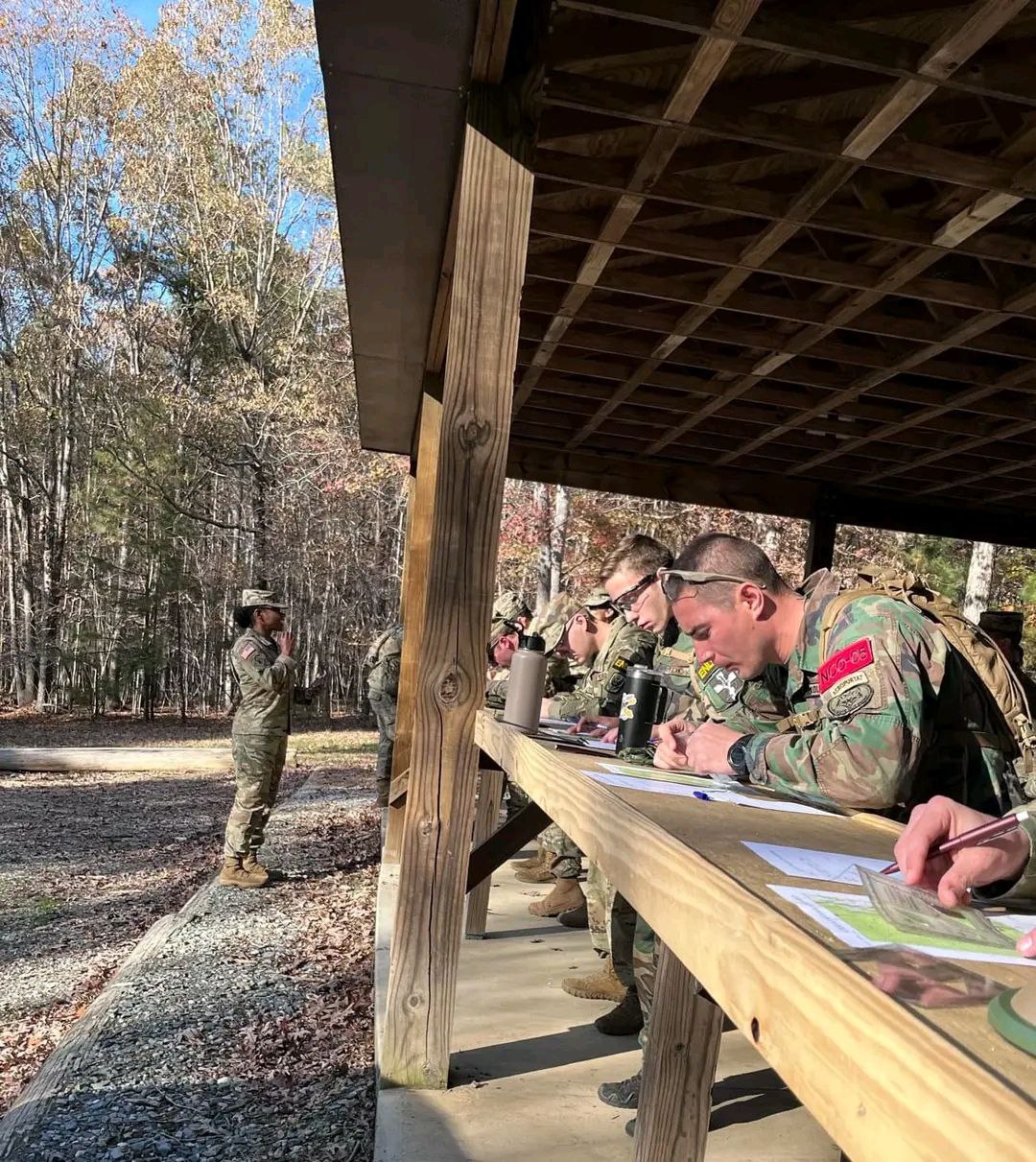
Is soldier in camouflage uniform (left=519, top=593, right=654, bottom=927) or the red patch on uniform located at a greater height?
the red patch on uniform

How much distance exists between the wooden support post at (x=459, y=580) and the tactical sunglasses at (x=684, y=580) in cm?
56

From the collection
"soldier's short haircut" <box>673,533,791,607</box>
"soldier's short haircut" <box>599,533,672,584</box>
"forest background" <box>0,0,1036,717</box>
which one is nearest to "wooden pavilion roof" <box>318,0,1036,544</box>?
"soldier's short haircut" <box>599,533,672,584</box>

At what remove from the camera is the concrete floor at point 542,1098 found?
9.23ft

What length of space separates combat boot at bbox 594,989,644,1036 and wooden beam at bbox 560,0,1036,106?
10.8ft

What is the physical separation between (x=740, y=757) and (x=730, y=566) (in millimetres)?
477

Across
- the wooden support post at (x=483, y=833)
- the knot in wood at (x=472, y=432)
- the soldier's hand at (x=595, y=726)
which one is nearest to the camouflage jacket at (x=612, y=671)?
the wooden support post at (x=483, y=833)

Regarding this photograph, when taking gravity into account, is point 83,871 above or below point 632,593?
below

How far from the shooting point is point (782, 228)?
4.07 meters

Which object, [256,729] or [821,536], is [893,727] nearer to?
[256,729]

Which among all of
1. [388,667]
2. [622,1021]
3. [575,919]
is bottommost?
[575,919]

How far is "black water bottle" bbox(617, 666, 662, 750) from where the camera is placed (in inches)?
112

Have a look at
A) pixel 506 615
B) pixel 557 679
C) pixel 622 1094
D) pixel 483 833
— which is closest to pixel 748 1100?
pixel 622 1094

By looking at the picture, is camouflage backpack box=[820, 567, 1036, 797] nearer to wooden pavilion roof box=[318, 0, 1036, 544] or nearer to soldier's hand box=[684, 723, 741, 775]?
soldier's hand box=[684, 723, 741, 775]

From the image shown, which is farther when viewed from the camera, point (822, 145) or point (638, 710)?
point (822, 145)
